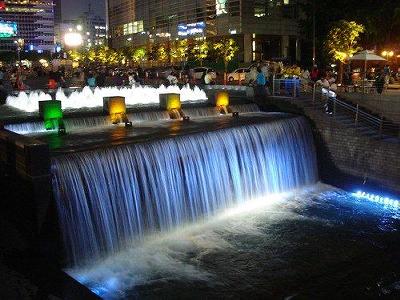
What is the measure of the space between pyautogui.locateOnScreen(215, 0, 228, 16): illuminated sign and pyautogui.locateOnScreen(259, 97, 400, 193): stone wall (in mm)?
46153

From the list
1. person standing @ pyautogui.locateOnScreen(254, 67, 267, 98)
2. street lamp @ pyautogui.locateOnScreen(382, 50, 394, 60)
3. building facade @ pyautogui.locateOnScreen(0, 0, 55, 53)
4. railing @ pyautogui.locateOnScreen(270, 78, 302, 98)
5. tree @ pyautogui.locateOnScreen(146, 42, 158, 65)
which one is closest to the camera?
railing @ pyautogui.locateOnScreen(270, 78, 302, 98)

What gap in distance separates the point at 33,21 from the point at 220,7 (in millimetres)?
146000

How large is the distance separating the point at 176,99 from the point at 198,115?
139cm

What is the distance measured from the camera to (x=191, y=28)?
2899 inches

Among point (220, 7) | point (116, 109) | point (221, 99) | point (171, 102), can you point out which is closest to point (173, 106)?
point (171, 102)

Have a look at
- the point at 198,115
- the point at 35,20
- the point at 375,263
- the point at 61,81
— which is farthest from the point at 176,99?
Answer: the point at 35,20

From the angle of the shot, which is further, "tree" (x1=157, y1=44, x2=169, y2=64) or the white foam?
"tree" (x1=157, y1=44, x2=169, y2=64)

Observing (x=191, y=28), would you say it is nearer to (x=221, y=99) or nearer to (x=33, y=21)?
(x=221, y=99)

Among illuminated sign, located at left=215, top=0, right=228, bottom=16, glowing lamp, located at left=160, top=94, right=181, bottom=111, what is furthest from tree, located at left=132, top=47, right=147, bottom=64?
glowing lamp, located at left=160, top=94, right=181, bottom=111

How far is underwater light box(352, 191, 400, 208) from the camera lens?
54.9 ft

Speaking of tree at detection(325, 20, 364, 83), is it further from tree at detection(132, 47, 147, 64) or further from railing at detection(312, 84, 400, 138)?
tree at detection(132, 47, 147, 64)

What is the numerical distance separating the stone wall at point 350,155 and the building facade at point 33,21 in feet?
586

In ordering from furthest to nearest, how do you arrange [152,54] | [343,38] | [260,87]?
[152,54] < [343,38] < [260,87]

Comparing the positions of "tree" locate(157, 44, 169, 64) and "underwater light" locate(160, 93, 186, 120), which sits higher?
"tree" locate(157, 44, 169, 64)
